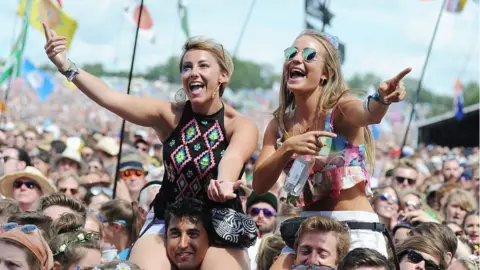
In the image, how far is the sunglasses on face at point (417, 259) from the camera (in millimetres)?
6008

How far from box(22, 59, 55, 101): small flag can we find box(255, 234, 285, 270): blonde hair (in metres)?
10.1

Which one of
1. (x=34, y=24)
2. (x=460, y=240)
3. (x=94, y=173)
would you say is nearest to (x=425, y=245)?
(x=460, y=240)

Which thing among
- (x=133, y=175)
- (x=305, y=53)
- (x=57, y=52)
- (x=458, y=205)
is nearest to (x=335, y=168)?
(x=305, y=53)

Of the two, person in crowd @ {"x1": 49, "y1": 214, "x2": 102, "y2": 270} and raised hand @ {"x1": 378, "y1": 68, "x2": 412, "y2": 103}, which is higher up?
raised hand @ {"x1": 378, "y1": 68, "x2": 412, "y2": 103}

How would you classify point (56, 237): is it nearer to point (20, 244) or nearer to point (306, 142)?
point (20, 244)

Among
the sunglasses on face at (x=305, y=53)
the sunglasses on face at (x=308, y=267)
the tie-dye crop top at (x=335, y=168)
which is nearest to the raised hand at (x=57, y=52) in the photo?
the sunglasses on face at (x=305, y=53)

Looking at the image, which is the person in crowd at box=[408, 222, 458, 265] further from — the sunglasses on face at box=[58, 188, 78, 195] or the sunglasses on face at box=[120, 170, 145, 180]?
the sunglasses on face at box=[120, 170, 145, 180]

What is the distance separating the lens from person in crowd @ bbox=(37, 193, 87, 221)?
21.6 ft

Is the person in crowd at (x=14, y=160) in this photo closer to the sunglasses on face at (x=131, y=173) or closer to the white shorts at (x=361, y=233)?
the sunglasses on face at (x=131, y=173)

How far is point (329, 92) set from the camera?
4.91 meters

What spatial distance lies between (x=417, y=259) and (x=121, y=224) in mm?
2526

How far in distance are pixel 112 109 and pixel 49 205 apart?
→ 1.75m

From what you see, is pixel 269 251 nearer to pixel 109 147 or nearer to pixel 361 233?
pixel 361 233

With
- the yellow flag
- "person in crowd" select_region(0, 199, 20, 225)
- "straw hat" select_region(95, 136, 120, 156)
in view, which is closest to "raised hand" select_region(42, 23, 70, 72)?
"person in crowd" select_region(0, 199, 20, 225)
